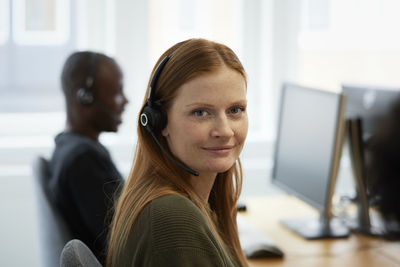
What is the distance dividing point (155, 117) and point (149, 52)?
73.7 inches

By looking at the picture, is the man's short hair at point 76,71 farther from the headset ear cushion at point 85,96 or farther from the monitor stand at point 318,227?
the monitor stand at point 318,227

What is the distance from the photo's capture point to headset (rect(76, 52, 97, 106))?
1.99 m

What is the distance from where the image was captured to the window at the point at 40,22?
2.89 meters

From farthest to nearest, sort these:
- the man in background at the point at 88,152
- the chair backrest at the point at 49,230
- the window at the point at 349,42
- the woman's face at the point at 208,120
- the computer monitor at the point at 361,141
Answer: the window at the point at 349,42 → the computer monitor at the point at 361,141 → the man in background at the point at 88,152 → the chair backrest at the point at 49,230 → the woman's face at the point at 208,120

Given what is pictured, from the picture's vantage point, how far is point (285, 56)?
10.6 ft

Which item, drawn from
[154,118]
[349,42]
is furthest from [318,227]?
[349,42]

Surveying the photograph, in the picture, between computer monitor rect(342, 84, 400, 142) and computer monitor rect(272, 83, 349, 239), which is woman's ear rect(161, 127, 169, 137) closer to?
computer monitor rect(272, 83, 349, 239)

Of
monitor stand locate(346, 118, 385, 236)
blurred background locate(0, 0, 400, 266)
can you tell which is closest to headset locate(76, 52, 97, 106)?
blurred background locate(0, 0, 400, 266)

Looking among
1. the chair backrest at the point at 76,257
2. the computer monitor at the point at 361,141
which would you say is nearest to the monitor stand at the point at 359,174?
the computer monitor at the point at 361,141

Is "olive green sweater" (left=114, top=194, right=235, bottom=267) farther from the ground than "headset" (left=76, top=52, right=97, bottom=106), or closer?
closer

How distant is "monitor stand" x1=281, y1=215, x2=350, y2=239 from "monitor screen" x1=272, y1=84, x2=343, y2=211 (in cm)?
13

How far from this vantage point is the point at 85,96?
1.99 m

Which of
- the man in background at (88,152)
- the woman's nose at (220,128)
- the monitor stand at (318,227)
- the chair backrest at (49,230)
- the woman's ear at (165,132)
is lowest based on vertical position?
the monitor stand at (318,227)

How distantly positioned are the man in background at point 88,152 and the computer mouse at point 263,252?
48 centimetres
